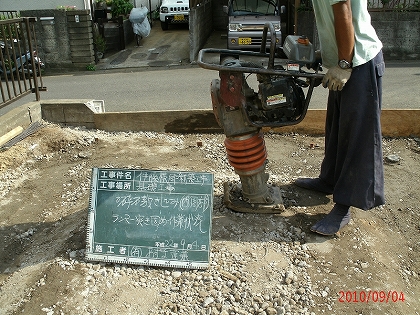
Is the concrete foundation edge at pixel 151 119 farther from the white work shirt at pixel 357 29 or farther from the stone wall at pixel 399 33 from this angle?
the stone wall at pixel 399 33

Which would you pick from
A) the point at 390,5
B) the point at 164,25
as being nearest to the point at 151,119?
the point at 390,5

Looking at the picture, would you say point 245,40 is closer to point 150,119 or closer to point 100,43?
point 100,43

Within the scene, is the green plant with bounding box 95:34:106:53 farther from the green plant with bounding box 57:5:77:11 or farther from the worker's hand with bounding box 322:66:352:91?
the worker's hand with bounding box 322:66:352:91

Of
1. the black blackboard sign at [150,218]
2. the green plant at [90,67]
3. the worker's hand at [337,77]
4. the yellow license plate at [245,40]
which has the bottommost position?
the green plant at [90,67]

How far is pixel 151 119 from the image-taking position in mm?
5523

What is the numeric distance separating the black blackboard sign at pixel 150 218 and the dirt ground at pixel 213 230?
177 mm

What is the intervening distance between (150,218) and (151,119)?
8.76 ft

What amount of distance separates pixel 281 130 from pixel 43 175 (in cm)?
279

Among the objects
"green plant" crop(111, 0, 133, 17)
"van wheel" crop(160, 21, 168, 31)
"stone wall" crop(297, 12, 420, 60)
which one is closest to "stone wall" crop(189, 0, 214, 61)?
"van wheel" crop(160, 21, 168, 31)

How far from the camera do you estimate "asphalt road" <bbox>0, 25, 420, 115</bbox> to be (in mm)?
7777

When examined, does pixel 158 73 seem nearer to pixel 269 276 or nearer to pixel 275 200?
pixel 275 200
